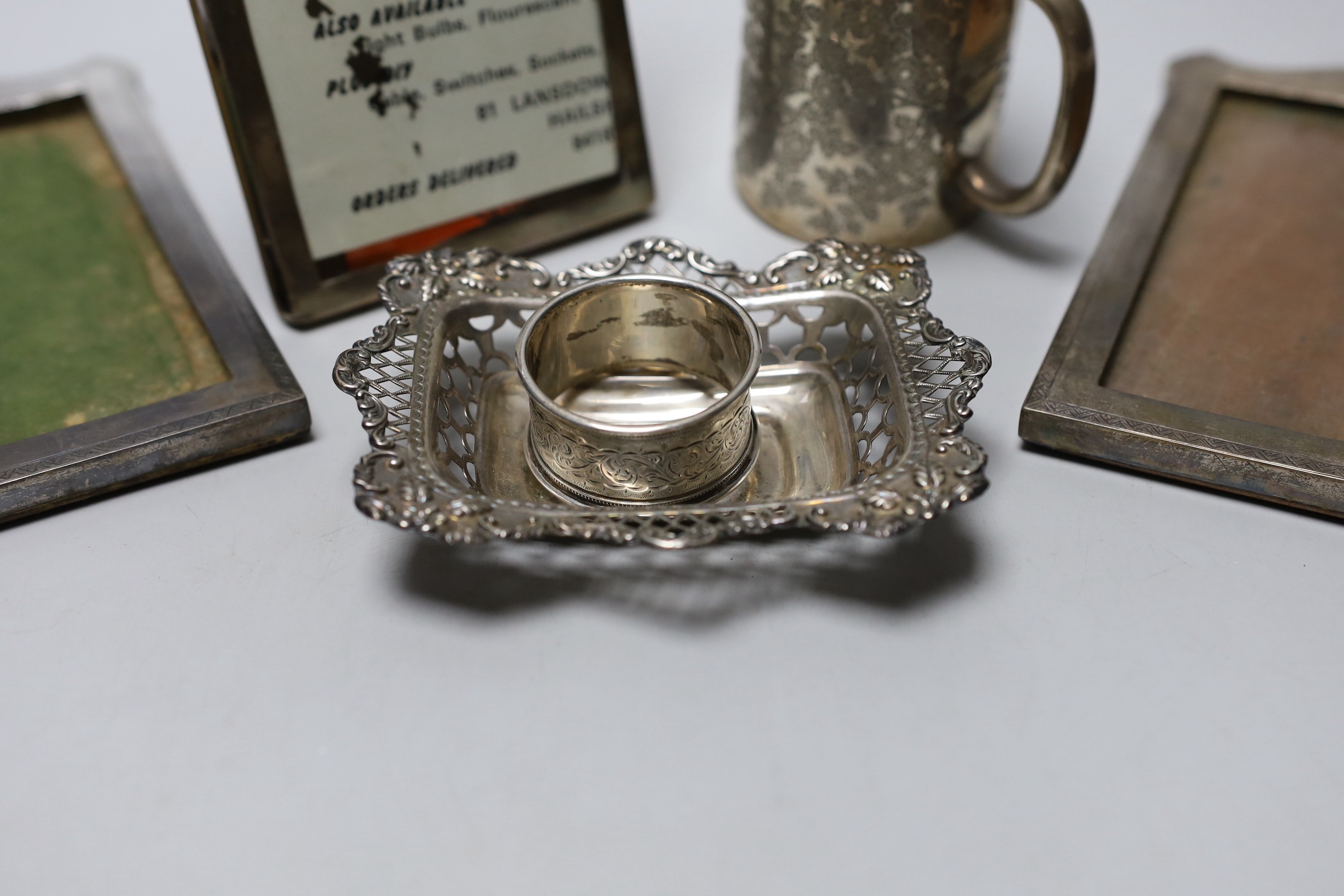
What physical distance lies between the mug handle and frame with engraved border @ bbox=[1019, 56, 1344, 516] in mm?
90

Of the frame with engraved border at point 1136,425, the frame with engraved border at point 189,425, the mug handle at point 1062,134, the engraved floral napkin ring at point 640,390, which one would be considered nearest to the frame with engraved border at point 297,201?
the frame with engraved border at point 189,425

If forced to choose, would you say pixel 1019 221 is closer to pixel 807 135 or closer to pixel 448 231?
pixel 807 135

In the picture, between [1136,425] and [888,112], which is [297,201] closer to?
[888,112]

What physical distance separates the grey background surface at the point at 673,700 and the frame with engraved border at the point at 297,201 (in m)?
0.13

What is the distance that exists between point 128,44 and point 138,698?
38.4 inches

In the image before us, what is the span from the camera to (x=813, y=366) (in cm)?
95

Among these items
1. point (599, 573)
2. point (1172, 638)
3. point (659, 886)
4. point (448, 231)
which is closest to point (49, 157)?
point (448, 231)

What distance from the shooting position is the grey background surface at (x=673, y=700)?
69 centimetres

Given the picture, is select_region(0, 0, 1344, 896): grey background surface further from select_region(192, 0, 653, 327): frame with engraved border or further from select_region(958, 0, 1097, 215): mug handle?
select_region(958, 0, 1097, 215): mug handle

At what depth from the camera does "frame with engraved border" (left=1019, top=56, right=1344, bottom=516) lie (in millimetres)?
869

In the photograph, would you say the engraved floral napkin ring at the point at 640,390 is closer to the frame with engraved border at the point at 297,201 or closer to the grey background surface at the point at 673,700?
the grey background surface at the point at 673,700

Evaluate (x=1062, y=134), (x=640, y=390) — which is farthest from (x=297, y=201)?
(x=1062, y=134)

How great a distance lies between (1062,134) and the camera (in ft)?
3.22

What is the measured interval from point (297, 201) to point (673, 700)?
53 cm
